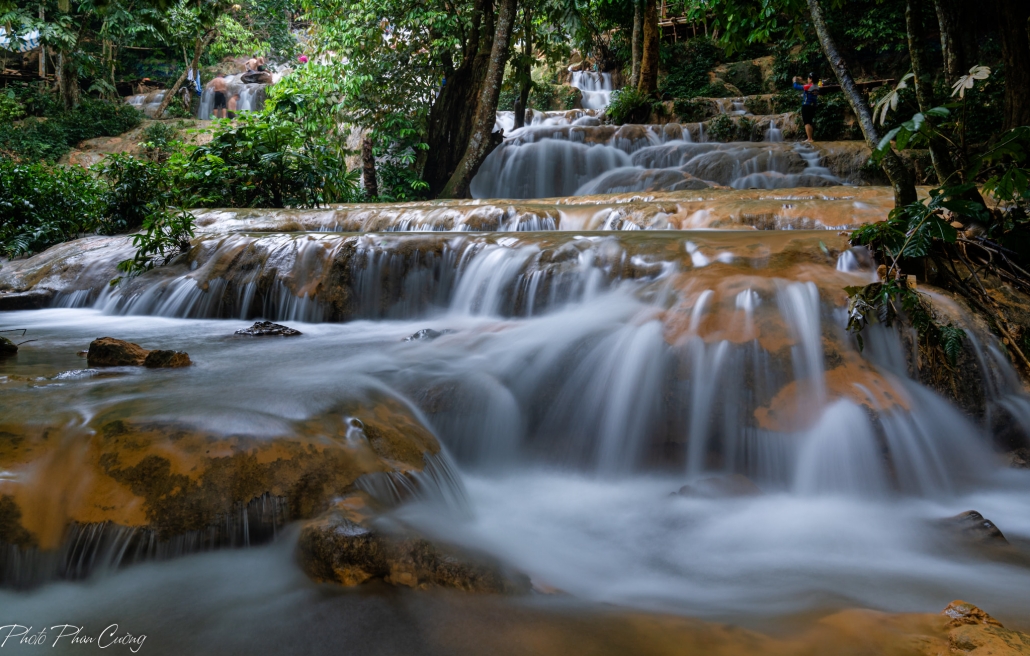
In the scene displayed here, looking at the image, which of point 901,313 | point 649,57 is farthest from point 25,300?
point 649,57

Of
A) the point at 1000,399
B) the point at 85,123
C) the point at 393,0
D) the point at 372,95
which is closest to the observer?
the point at 1000,399

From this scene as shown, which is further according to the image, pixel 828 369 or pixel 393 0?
pixel 393 0

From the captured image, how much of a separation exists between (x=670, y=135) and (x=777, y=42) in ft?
35.2

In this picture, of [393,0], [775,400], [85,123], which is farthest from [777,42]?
[85,123]

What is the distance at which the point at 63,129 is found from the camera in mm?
20891

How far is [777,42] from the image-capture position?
20.0m

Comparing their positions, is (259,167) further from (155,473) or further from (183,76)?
(183,76)

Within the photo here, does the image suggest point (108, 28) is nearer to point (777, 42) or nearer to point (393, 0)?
point (393, 0)

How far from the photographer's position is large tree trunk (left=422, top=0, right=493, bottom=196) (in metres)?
12.8

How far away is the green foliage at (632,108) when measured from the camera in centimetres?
1508

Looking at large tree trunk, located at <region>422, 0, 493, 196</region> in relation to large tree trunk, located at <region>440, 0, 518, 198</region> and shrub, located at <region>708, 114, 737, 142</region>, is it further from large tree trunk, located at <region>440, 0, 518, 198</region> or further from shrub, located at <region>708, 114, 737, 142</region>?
shrub, located at <region>708, 114, 737, 142</region>

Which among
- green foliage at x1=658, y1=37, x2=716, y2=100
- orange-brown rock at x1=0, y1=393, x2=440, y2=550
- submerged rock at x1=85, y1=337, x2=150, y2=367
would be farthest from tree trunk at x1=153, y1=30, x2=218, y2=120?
orange-brown rock at x1=0, y1=393, x2=440, y2=550

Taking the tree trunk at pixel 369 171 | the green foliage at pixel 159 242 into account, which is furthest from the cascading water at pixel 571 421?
the tree trunk at pixel 369 171

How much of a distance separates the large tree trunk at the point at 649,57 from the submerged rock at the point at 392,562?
51.3ft
